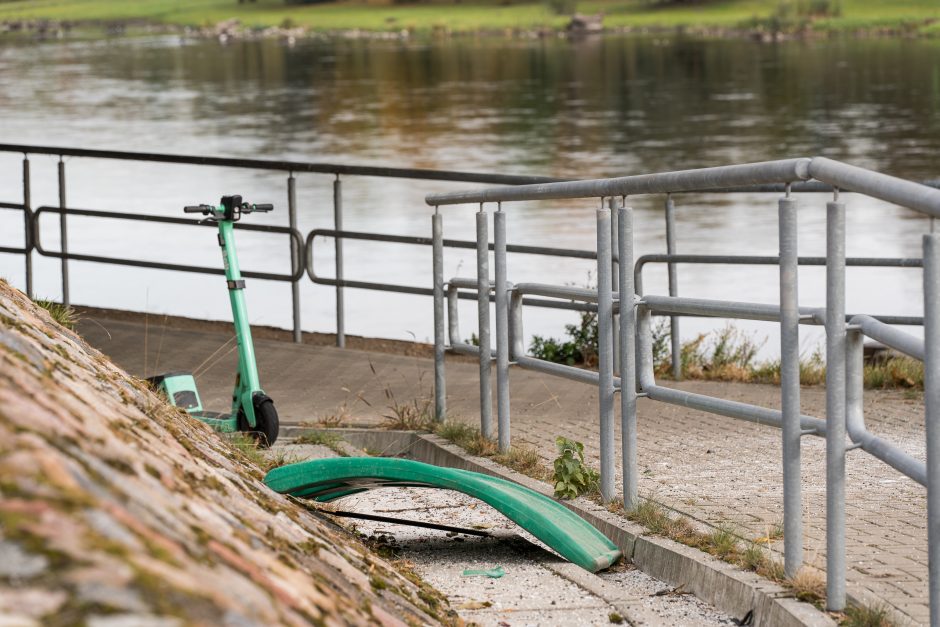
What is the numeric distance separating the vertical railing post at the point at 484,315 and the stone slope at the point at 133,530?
2.15 meters

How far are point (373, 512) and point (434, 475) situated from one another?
85 cm

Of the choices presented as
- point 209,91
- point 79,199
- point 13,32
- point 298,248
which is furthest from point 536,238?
point 13,32

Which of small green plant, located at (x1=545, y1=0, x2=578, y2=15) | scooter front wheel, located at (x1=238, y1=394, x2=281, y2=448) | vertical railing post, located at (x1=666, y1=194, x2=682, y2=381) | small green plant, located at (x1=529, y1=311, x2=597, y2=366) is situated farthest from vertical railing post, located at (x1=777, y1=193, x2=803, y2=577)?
small green plant, located at (x1=545, y1=0, x2=578, y2=15)

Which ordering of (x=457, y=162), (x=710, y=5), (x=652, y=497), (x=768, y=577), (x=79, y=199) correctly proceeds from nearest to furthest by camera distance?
(x=768, y=577)
(x=652, y=497)
(x=79, y=199)
(x=457, y=162)
(x=710, y=5)

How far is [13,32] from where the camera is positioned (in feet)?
489

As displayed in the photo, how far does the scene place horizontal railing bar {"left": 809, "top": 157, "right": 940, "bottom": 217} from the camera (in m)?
3.28

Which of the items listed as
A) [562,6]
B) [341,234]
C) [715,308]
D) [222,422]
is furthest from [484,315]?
[562,6]

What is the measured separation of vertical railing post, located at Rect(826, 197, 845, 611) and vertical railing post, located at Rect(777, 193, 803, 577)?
0.57ft

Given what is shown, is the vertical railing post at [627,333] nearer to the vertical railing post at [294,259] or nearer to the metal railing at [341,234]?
the metal railing at [341,234]

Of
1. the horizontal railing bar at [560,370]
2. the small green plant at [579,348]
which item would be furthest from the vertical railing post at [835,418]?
the small green plant at [579,348]

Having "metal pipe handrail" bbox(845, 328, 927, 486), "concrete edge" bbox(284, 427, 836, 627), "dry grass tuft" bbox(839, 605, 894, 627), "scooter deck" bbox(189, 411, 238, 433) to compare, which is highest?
"metal pipe handrail" bbox(845, 328, 927, 486)

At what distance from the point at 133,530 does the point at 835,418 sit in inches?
76.9

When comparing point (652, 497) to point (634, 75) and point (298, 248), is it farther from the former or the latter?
point (634, 75)

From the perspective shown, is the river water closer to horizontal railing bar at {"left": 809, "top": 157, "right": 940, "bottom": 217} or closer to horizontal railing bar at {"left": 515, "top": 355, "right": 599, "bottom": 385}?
horizontal railing bar at {"left": 515, "top": 355, "right": 599, "bottom": 385}
